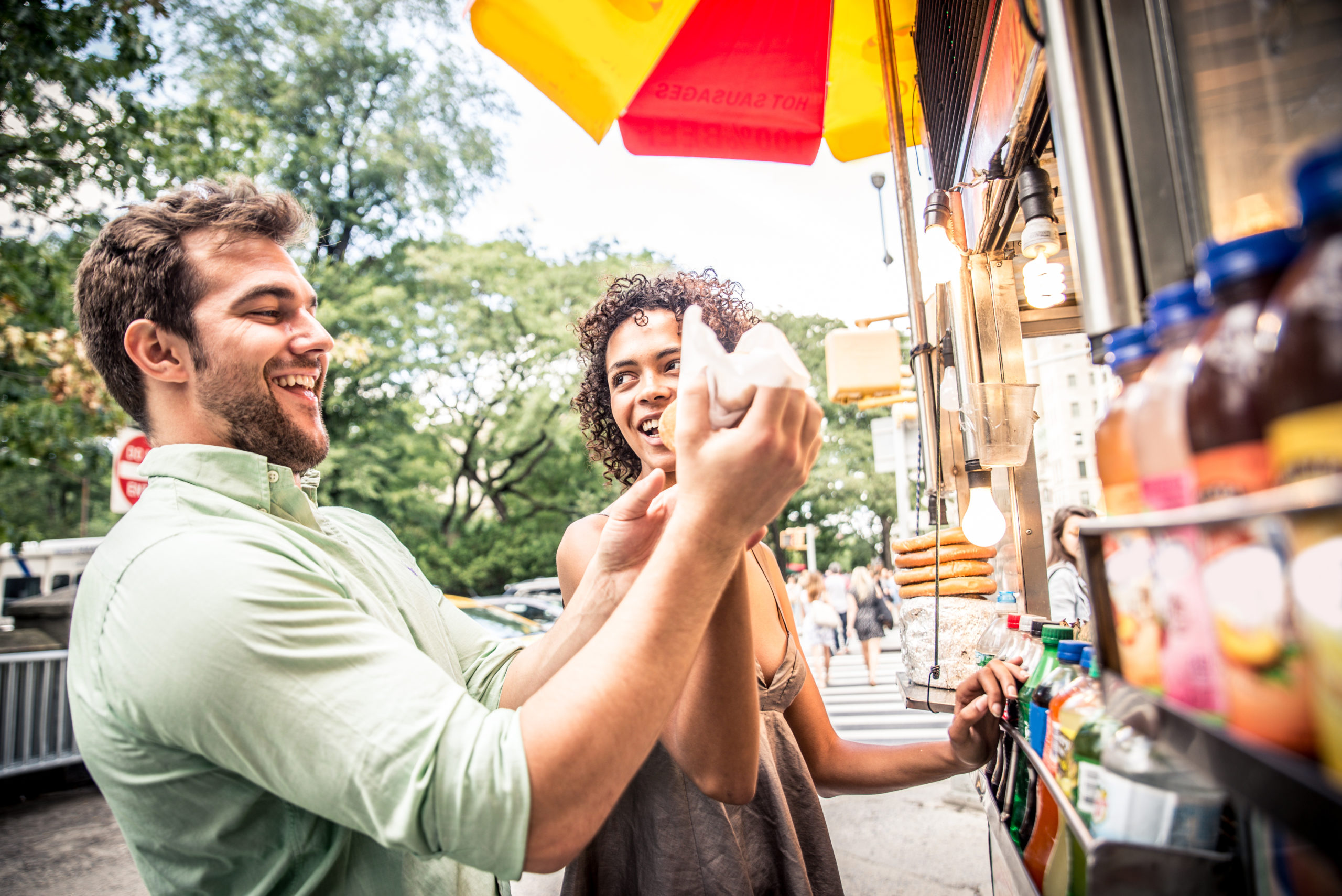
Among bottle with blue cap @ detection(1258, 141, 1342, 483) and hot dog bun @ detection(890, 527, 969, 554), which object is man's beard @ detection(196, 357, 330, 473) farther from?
hot dog bun @ detection(890, 527, 969, 554)

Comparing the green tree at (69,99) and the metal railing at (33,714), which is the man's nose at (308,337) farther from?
the metal railing at (33,714)

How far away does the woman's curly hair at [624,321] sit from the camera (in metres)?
2.31

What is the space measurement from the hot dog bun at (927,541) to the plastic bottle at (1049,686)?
0.86 m

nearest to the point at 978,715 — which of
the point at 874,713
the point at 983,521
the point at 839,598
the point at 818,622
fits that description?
the point at 983,521

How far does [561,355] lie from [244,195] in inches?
541

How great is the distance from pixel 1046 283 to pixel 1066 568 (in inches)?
110

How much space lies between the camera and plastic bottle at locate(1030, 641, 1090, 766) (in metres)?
1.27

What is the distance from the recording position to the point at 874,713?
389 inches

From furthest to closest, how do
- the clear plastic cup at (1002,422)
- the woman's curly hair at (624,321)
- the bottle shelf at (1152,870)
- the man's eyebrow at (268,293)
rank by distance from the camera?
the woman's curly hair at (624,321) → the clear plastic cup at (1002,422) → the man's eyebrow at (268,293) → the bottle shelf at (1152,870)

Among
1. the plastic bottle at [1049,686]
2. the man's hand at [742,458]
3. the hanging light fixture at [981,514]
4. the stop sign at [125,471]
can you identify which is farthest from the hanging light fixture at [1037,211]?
the stop sign at [125,471]

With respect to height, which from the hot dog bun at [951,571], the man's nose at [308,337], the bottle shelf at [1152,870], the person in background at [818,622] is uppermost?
the man's nose at [308,337]

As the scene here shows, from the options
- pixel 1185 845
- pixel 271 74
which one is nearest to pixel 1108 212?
pixel 1185 845

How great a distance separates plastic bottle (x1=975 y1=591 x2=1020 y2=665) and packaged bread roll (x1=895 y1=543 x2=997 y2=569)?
13 cm

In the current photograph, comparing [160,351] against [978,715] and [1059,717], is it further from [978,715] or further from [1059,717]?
[978,715]
